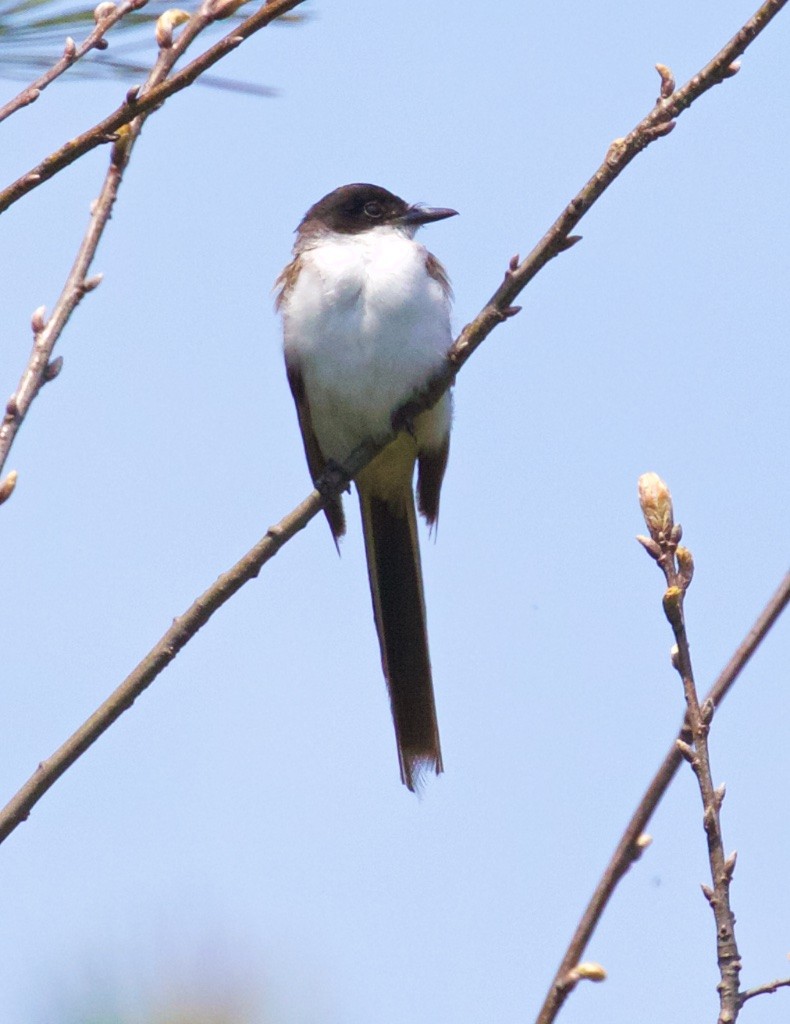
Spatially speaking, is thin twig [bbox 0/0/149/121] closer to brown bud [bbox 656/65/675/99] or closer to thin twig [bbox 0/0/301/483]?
thin twig [bbox 0/0/301/483]

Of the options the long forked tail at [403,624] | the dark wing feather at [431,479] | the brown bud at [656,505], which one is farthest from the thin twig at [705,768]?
the dark wing feather at [431,479]

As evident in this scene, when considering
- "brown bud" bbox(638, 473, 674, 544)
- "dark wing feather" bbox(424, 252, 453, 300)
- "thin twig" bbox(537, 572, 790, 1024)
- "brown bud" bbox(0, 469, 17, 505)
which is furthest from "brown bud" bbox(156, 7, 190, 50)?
"dark wing feather" bbox(424, 252, 453, 300)

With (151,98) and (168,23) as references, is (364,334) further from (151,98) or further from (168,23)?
(151,98)

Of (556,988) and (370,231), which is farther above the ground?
(370,231)

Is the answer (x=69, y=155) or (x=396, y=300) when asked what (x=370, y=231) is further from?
(x=69, y=155)

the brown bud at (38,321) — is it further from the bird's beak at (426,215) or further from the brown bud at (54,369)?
the bird's beak at (426,215)

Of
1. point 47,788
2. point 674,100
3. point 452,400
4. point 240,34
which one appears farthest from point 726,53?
point 452,400

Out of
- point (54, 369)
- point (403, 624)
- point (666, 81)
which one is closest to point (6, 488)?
point (54, 369)
